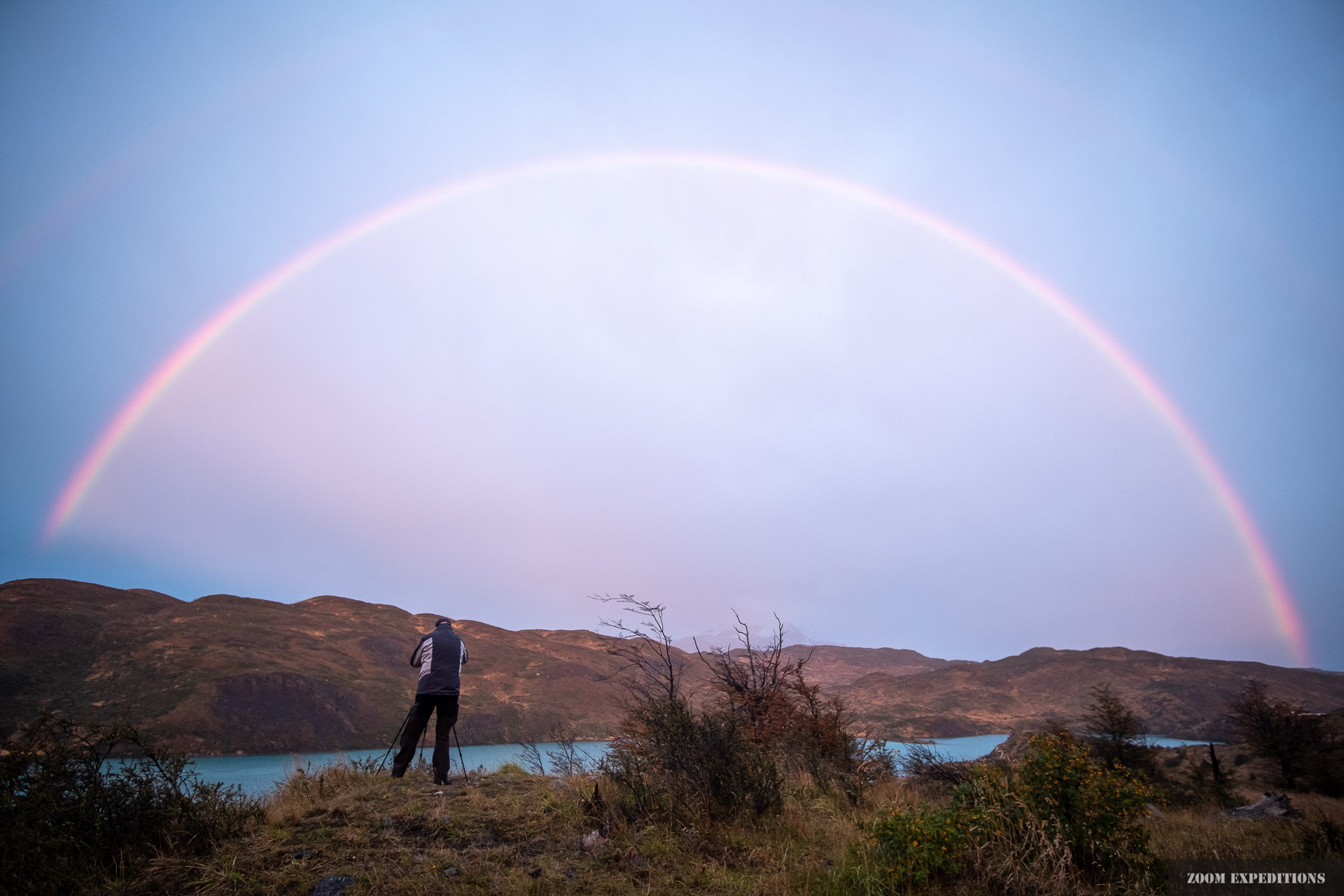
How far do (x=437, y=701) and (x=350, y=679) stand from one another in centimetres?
7097

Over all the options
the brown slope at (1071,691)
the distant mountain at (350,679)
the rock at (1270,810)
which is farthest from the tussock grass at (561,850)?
the brown slope at (1071,691)

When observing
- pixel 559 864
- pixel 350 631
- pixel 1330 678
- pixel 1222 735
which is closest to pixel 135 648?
pixel 350 631

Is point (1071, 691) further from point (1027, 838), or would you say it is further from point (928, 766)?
point (1027, 838)

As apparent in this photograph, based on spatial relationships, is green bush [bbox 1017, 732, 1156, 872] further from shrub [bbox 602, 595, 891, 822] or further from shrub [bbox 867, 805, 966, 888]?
shrub [bbox 602, 595, 891, 822]

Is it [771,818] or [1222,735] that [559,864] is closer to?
[771,818]

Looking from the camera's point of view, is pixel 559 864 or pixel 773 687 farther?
pixel 773 687

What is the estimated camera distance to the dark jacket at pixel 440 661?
7996 mm

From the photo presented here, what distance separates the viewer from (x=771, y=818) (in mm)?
6273

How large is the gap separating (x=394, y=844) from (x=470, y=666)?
85130mm

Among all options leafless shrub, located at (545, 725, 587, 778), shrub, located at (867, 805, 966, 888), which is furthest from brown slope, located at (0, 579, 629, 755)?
shrub, located at (867, 805, 966, 888)

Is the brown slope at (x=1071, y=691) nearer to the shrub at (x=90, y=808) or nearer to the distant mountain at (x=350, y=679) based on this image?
the distant mountain at (x=350, y=679)

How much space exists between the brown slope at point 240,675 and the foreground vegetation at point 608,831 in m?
33.8

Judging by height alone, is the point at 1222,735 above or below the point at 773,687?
below

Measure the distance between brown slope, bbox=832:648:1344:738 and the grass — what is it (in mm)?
81773
